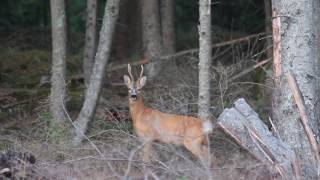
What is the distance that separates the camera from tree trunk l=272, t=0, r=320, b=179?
35.9 feet

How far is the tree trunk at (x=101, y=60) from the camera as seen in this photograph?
13.4 meters

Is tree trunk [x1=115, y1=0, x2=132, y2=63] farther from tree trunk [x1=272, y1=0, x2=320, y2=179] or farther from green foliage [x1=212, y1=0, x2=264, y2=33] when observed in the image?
tree trunk [x1=272, y1=0, x2=320, y2=179]

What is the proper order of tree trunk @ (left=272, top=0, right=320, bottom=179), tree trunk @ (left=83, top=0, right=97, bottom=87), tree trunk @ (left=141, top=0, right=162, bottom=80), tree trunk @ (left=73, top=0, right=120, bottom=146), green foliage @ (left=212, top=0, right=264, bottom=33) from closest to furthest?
tree trunk @ (left=272, top=0, right=320, bottom=179), tree trunk @ (left=73, top=0, right=120, bottom=146), tree trunk @ (left=83, top=0, right=97, bottom=87), tree trunk @ (left=141, top=0, right=162, bottom=80), green foliage @ (left=212, top=0, right=264, bottom=33)

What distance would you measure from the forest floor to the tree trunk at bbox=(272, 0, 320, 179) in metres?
0.68

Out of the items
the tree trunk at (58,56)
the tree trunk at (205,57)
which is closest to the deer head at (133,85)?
the tree trunk at (58,56)

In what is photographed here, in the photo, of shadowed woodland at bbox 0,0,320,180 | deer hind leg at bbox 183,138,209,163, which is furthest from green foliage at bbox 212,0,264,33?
deer hind leg at bbox 183,138,209,163

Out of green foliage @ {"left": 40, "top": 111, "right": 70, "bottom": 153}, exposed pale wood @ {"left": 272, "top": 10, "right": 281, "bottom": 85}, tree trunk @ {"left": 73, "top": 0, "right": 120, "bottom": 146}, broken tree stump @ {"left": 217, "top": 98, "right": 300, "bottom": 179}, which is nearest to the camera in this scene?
broken tree stump @ {"left": 217, "top": 98, "right": 300, "bottom": 179}

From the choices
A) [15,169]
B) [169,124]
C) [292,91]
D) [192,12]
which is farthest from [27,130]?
[192,12]

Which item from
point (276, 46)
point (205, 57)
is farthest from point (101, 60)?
point (276, 46)

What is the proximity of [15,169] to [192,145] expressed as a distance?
3.55 metres

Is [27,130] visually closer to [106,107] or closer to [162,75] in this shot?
[106,107]

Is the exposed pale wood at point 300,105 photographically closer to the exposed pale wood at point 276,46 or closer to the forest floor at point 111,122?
the exposed pale wood at point 276,46

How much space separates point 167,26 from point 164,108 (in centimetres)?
558

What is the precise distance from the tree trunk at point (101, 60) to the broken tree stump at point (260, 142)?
3.29 m
